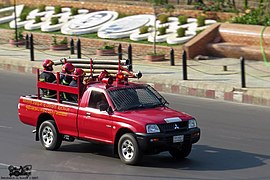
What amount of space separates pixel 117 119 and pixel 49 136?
223 cm

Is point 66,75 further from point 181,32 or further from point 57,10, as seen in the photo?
point 57,10

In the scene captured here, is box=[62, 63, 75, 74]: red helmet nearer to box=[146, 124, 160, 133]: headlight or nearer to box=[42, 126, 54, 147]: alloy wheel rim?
box=[42, 126, 54, 147]: alloy wheel rim

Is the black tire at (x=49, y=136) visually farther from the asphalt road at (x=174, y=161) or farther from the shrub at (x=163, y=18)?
the shrub at (x=163, y=18)

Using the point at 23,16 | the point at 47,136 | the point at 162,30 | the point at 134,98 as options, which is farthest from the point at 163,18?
the point at 134,98

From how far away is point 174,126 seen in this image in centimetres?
1642

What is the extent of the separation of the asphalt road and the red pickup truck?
1.19 feet

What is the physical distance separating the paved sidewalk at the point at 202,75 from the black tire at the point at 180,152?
25.1ft

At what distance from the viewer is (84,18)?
38.2m

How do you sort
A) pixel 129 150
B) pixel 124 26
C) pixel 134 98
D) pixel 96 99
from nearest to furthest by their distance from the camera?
pixel 129 150
pixel 134 98
pixel 96 99
pixel 124 26

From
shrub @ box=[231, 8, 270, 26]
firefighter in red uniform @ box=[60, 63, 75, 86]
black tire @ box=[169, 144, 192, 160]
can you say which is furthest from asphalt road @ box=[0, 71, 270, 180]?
shrub @ box=[231, 8, 270, 26]

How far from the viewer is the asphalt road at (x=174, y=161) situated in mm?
16016

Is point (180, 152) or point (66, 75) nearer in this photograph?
point (180, 152)

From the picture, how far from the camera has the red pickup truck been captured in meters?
16.3

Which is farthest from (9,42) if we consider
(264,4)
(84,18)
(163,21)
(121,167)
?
(121,167)
